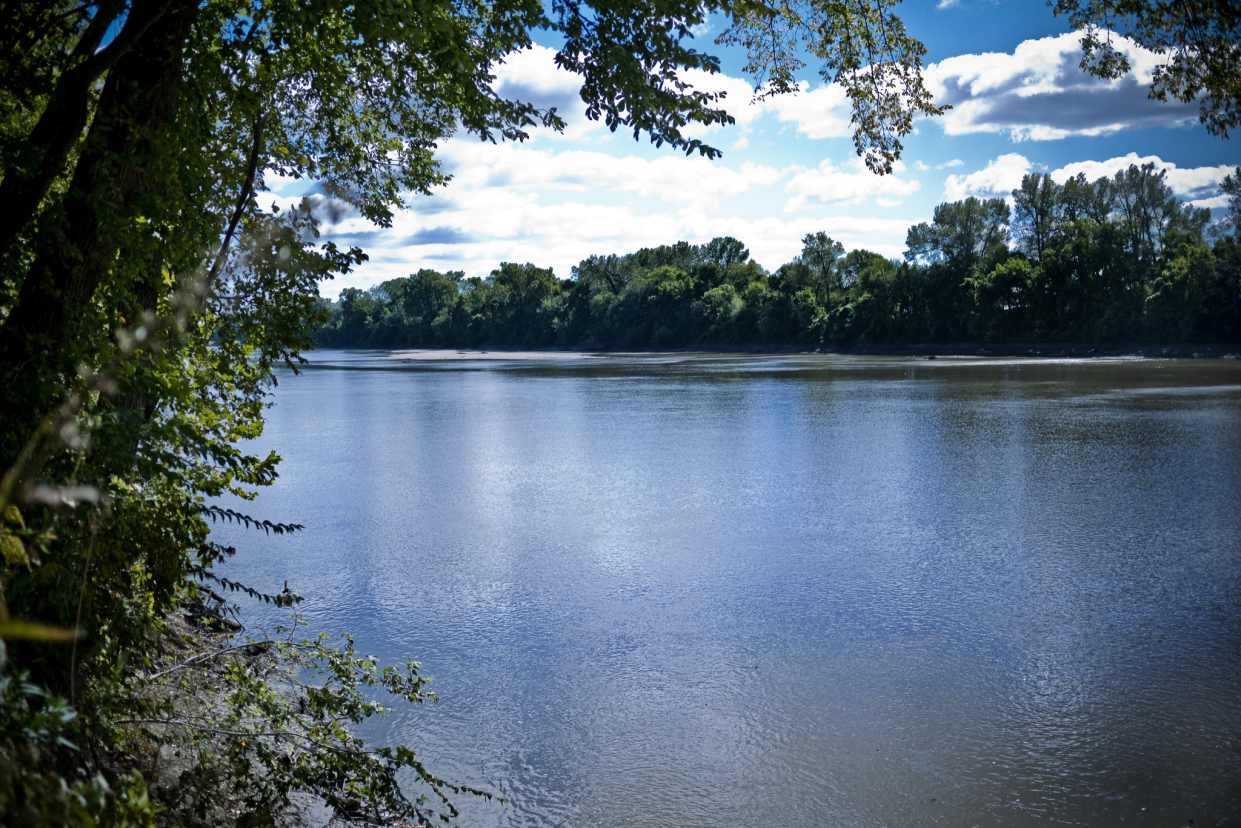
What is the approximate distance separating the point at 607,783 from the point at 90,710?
3205mm

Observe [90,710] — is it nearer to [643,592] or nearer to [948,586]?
[643,592]

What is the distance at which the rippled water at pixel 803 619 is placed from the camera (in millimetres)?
5723

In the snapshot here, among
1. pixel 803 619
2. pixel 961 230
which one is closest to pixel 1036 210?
pixel 961 230

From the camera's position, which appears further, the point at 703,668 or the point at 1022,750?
the point at 703,668

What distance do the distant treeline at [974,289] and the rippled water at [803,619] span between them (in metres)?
38.9

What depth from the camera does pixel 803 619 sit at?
8.60 meters

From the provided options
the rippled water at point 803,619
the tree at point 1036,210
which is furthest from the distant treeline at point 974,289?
the rippled water at point 803,619

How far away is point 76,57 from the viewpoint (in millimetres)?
4188

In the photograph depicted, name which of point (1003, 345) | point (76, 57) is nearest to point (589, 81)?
point (76, 57)

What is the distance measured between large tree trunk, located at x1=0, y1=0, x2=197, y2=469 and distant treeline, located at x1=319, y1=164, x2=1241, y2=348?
157 ft

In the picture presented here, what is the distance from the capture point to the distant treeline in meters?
71.9

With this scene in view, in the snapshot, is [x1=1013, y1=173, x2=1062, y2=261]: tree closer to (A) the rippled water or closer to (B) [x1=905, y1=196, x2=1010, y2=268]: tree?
(B) [x1=905, y1=196, x2=1010, y2=268]: tree

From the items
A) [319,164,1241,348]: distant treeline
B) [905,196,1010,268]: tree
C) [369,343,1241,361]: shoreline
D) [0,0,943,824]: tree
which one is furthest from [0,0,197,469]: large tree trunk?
[905,196,1010,268]: tree

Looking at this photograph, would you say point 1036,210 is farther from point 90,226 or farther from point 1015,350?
point 90,226
